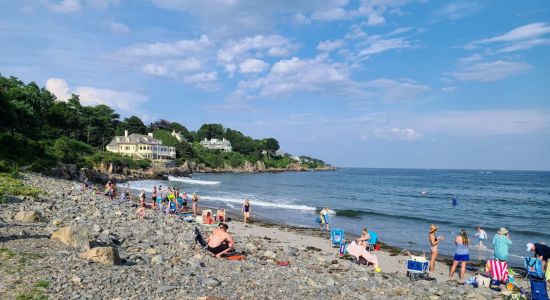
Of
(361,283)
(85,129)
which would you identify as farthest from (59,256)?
(85,129)

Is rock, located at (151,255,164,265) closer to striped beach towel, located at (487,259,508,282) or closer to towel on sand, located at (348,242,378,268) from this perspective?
towel on sand, located at (348,242,378,268)

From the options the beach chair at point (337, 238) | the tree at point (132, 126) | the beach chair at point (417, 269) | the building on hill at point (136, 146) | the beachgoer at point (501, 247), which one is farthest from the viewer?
the tree at point (132, 126)

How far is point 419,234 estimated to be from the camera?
2316cm

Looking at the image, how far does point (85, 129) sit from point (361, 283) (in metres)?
99.6

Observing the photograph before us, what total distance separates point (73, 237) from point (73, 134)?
89.0 meters

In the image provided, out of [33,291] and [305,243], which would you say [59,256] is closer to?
[33,291]

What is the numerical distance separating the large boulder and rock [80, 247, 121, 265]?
956 millimetres

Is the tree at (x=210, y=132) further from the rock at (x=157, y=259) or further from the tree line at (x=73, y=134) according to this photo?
the rock at (x=157, y=259)

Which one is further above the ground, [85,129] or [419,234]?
[85,129]

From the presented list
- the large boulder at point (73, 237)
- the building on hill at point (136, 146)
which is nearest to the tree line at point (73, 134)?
the building on hill at point (136, 146)

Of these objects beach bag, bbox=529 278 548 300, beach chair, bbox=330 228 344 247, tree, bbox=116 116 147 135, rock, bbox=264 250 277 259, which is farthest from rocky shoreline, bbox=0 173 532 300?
tree, bbox=116 116 147 135

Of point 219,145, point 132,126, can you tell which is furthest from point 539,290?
point 219,145

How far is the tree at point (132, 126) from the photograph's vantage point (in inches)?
4642

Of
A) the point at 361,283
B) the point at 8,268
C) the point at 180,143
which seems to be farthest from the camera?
the point at 180,143
